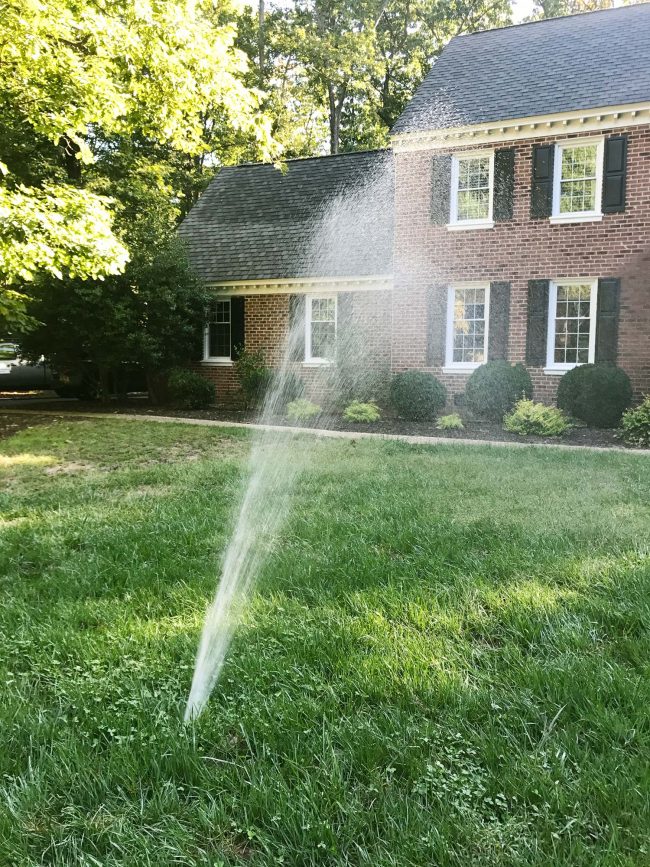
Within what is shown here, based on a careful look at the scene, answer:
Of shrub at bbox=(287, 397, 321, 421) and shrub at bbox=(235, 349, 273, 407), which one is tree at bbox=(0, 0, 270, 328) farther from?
shrub at bbox=(235, 349, 273, 407)

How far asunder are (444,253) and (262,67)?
17.1m

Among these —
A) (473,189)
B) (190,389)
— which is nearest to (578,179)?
(473,189)

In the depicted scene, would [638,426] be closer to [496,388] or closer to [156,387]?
[496,388]

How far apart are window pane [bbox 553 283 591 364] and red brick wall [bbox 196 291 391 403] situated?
11.9 feet

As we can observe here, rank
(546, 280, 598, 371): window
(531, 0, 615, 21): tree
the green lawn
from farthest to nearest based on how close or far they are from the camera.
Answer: (531, 0, 615, 21): tree < (546, 280, 598, 371): window < the green lawn

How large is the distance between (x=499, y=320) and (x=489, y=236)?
1.77m

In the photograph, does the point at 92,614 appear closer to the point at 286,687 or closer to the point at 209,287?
the point at 286,687

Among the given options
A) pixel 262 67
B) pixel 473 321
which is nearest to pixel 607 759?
pixel 473 321

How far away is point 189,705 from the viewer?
8.49 feet

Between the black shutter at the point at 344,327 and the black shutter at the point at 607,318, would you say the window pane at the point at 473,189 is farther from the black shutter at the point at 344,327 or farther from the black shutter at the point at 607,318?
the black shutter at the point at 344,327

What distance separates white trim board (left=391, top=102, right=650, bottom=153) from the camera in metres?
12.9

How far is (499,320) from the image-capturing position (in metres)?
14.3

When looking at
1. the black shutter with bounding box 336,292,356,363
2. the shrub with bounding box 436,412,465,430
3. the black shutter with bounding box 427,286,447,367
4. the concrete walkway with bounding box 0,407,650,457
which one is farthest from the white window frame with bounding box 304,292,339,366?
the shrub with bounding box 436,412,465,430

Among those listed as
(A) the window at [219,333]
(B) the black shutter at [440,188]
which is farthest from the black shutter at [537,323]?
(A) the window at [219,333]
